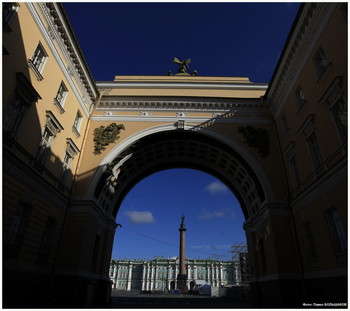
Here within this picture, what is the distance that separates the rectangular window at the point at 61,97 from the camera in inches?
713

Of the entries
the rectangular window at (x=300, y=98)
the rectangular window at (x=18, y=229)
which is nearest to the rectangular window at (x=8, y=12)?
the rectangular window at (x=18, y=229)

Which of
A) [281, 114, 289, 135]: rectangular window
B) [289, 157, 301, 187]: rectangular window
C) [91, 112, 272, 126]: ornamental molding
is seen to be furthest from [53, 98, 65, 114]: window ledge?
[289, 157, 301, 187]: rectangular window

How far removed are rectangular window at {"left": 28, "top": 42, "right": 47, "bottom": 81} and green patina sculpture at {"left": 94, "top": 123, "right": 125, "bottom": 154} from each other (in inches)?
303

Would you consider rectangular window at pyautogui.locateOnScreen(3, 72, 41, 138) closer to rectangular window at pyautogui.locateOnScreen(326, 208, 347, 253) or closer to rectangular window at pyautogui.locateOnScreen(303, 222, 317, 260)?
rectangular window at pyautogui.locateOnScreen(326, 208, 347, 253)

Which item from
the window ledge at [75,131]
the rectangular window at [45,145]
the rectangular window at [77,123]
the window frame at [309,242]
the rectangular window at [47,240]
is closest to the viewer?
the window frame at [309,242]

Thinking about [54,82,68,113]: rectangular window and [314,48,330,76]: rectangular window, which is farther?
[54,82,68,113]: rectangular window

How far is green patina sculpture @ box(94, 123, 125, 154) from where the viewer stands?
22453 millimetres

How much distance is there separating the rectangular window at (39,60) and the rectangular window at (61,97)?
7.42 ft

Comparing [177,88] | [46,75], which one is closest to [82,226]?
[46,75]

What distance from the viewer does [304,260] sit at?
16.9m

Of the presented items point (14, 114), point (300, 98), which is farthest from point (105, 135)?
point (300, 98)

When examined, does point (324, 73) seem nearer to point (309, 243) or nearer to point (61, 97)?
point (309, 243)

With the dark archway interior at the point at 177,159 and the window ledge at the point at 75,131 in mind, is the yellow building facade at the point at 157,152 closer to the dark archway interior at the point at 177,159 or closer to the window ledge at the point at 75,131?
the dark archway interior at the point at 177,159

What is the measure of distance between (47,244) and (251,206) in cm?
1806
